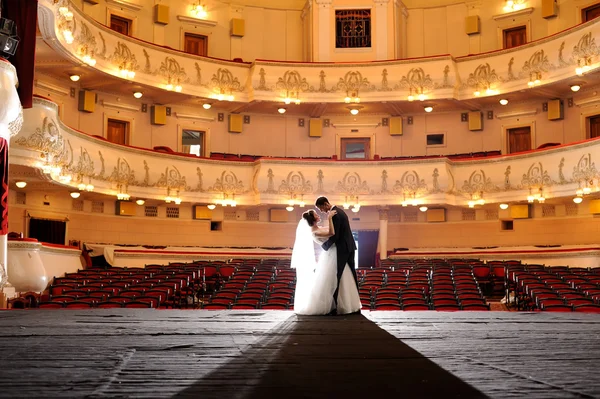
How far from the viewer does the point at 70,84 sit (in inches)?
844

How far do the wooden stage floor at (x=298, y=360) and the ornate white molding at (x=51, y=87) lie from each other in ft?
50.7

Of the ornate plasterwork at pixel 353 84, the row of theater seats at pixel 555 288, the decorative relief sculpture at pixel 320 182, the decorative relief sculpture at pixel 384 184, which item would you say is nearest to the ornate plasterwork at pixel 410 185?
the decorative relief sculpture at pixel 384 184

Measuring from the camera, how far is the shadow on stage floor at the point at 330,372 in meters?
2.90

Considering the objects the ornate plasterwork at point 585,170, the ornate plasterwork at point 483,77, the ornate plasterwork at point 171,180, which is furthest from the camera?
the ornate plasterwork at point 483,77

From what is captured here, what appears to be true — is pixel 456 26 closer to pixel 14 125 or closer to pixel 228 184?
pixel 228 184

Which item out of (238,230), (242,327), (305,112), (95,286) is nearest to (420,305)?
(242,327)

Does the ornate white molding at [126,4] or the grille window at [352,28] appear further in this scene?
the grille window at [352,28]

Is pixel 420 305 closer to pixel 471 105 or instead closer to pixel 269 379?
pixel 269 379

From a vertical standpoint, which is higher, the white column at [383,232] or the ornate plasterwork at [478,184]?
the ornate plasterwork at [478,184]

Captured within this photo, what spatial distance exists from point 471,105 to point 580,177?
5.79m

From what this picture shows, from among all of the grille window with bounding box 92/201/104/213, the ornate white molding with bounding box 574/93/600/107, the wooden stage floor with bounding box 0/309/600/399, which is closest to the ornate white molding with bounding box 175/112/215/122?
the grille window with bounding box 92/201/104/213

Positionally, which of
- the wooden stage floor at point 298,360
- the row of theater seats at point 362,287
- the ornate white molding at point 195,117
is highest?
the ornate white molding at point 195,117

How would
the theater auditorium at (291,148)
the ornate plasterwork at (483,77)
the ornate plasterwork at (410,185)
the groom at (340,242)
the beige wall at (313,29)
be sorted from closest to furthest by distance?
the groom at (340,242) → the theater auditorium at (291,148) → the ornate plasterwork at (410,185) → the ornate plasterwork at (483,77) → the beige wall at (313,29)

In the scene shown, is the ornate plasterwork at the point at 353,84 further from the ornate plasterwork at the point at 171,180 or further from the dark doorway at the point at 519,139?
the ornate plasterwork at the point at 171,180
